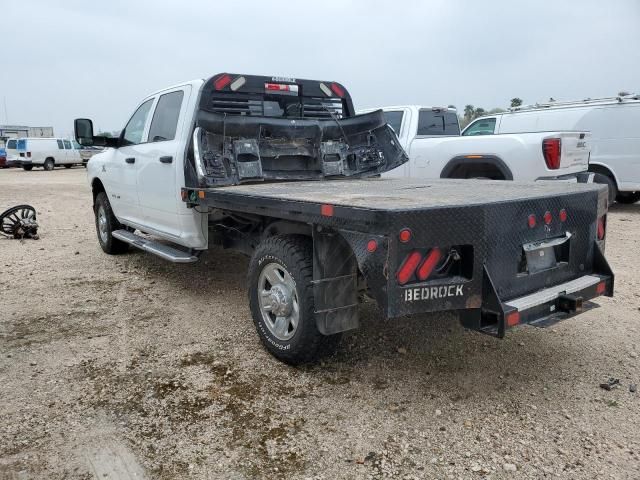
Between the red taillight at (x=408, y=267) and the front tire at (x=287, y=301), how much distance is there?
0.74 metres

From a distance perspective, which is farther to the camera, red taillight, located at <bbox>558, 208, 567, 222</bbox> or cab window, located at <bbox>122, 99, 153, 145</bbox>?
cab window, located at <bbox>122, 99, 153, 145</bbox>

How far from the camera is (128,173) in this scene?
6.09 m

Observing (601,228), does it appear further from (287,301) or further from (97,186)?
(97,186)

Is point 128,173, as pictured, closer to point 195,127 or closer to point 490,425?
point 195,127

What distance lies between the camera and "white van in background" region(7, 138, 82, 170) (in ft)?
96.5

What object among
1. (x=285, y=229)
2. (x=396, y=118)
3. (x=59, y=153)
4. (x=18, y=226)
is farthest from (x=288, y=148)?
(x=59, y=153)

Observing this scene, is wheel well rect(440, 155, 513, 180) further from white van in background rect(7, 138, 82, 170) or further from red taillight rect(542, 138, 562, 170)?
white van in background rect(7, 138, 82, 170)

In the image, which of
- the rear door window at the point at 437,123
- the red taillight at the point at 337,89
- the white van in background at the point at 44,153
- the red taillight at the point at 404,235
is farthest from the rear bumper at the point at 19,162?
the red taillight at the point at 404,235

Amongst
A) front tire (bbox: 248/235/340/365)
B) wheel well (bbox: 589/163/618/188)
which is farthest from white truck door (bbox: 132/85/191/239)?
wheel well (bbox: 589/163/618/188)

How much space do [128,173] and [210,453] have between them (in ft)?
13.4

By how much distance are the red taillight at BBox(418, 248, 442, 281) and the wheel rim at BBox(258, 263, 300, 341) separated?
0.92m

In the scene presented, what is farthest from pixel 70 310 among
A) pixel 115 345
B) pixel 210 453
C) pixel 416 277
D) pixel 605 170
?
pixel 605 170

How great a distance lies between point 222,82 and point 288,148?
34.0 inches

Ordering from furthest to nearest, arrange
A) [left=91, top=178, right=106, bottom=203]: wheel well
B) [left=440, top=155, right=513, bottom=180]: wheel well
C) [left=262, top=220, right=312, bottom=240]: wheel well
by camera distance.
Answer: [left=440, top=155, right=513, bottom=180]: wheel well
[left=91, top=178, right=106, bottom=203]: wheel well
[left=262, top=220, right=312, bottom=240]: wheel well
